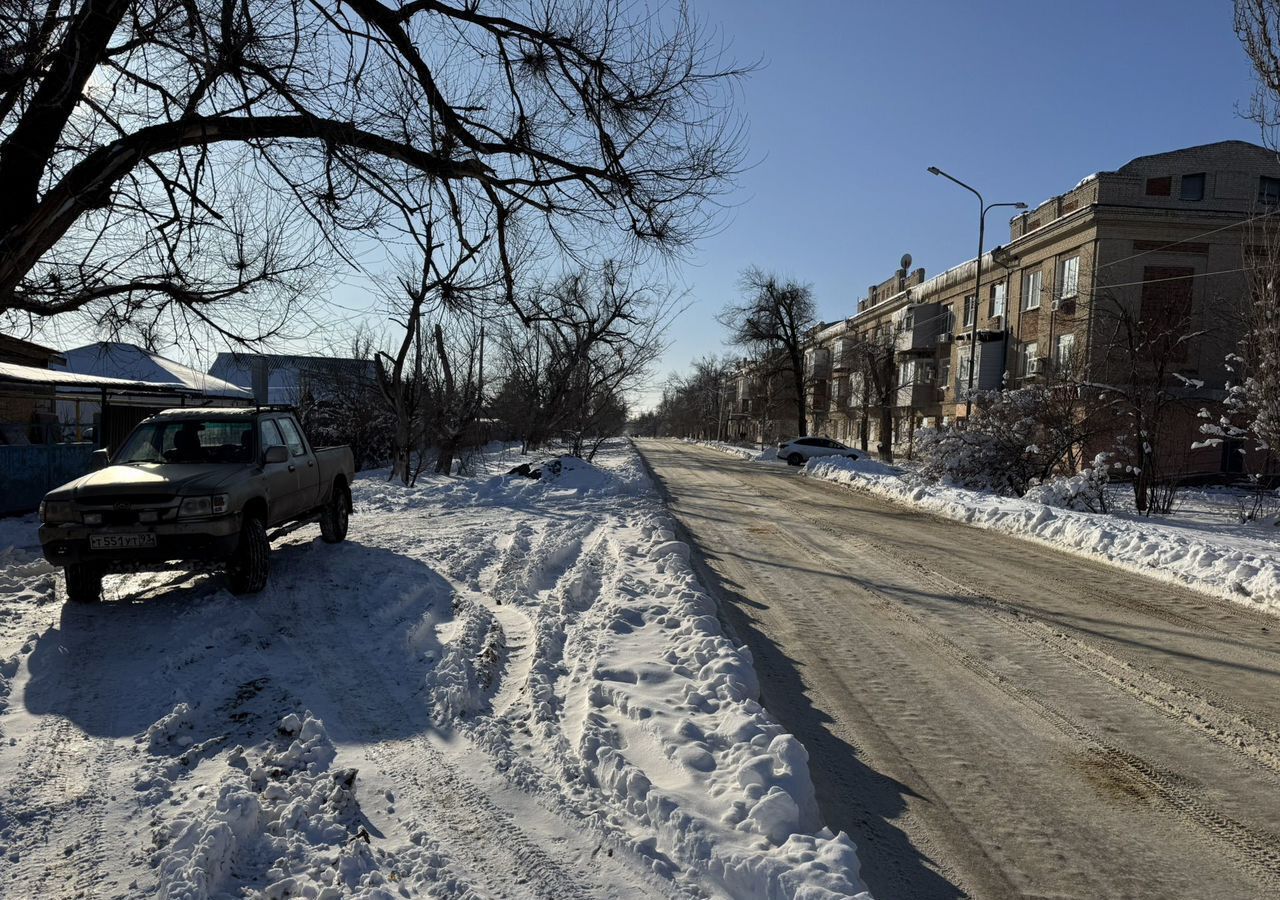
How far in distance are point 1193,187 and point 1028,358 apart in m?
9.40

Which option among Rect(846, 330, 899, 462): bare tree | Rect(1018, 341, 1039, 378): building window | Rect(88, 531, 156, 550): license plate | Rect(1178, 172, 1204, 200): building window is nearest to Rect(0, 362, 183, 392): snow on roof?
Rect(88, 531, 156, 550): license plate

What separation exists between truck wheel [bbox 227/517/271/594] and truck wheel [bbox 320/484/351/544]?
2617 mm

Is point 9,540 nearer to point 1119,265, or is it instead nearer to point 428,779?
point 428,779

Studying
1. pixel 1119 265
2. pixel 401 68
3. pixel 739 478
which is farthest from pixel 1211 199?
pixel 401 68

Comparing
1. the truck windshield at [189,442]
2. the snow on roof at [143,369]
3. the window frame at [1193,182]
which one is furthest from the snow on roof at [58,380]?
the window frame at [1193,182]

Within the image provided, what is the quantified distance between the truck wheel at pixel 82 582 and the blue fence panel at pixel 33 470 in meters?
7.40

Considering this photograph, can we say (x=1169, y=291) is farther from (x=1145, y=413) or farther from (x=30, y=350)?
(x=30, y=350)

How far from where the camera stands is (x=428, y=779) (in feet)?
12.7

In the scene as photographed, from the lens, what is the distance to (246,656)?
5477mm

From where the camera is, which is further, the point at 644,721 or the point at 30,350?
the point at 30,350

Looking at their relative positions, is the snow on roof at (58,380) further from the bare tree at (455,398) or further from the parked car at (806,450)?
the parked car at (806,450)

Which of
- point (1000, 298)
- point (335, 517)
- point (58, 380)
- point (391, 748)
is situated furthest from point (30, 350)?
point (1000, 298)

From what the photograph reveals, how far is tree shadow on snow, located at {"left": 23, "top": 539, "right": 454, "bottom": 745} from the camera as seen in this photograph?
457 cm

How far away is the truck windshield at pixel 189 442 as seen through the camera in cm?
782
